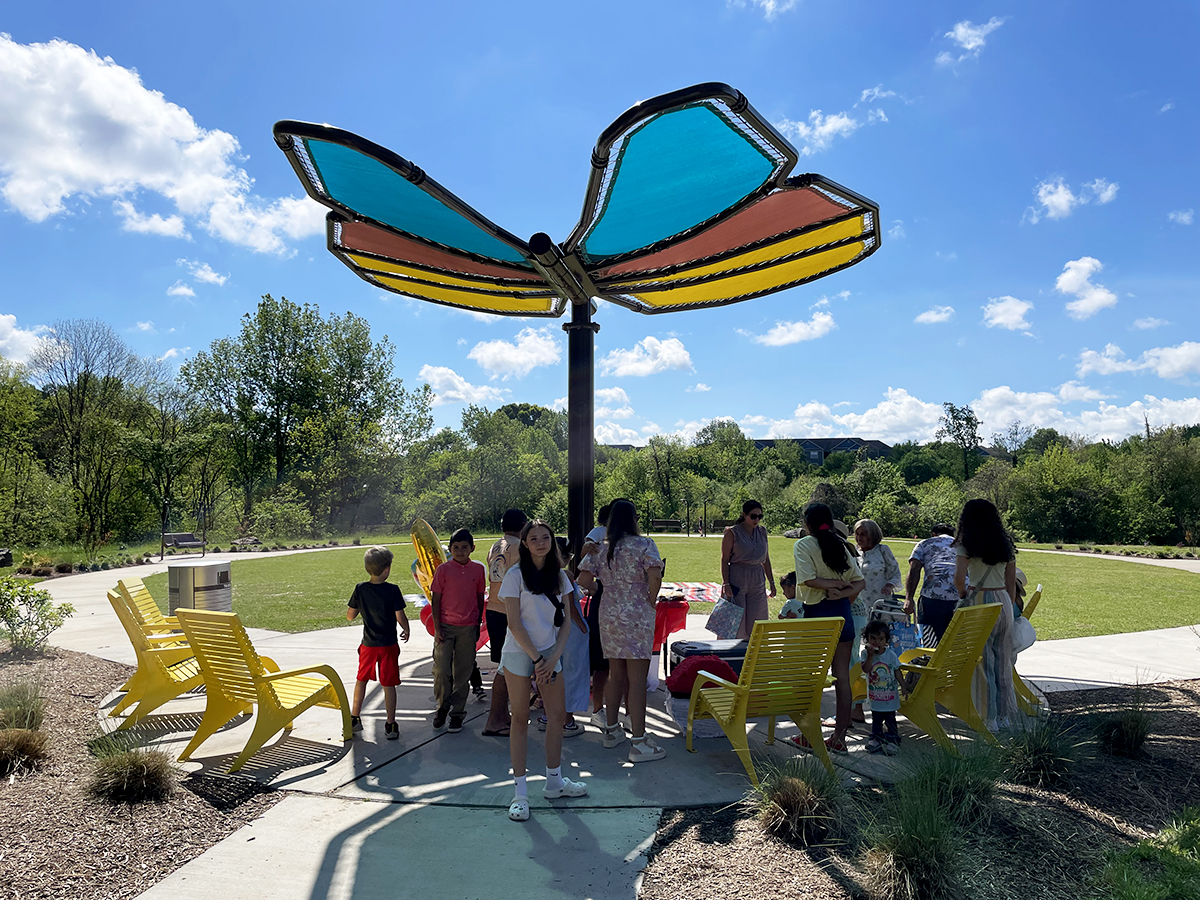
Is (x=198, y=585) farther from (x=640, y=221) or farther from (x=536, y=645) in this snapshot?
(x=640, y=221)

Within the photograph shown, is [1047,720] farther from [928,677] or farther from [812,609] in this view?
[812,609]

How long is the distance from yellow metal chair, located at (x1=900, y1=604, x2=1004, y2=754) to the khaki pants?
3.46 m

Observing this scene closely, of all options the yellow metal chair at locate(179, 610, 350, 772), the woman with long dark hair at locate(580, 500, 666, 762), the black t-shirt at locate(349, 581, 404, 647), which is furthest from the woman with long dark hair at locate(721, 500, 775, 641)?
the yellow metal chair at locate(179, 610, 350, 772)

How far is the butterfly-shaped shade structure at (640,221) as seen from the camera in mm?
4805

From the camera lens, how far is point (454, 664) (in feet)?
18.7

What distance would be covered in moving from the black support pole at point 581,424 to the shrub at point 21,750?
4.51 m

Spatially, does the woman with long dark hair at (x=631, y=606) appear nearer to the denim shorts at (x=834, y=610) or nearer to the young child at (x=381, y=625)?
the denim shorts at (x=834, y=610)

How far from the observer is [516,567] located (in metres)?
4.17

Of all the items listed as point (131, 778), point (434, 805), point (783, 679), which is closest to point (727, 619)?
point (783, 679)

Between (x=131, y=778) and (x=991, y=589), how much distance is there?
624cm

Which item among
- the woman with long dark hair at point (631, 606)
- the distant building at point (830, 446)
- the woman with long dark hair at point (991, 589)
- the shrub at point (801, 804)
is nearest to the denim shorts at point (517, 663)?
the woman with long dark hair at point (631, 606)

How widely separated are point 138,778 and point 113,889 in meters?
1.02

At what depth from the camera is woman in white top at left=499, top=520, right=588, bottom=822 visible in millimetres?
4051

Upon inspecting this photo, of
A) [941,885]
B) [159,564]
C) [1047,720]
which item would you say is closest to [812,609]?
[1047,720]
